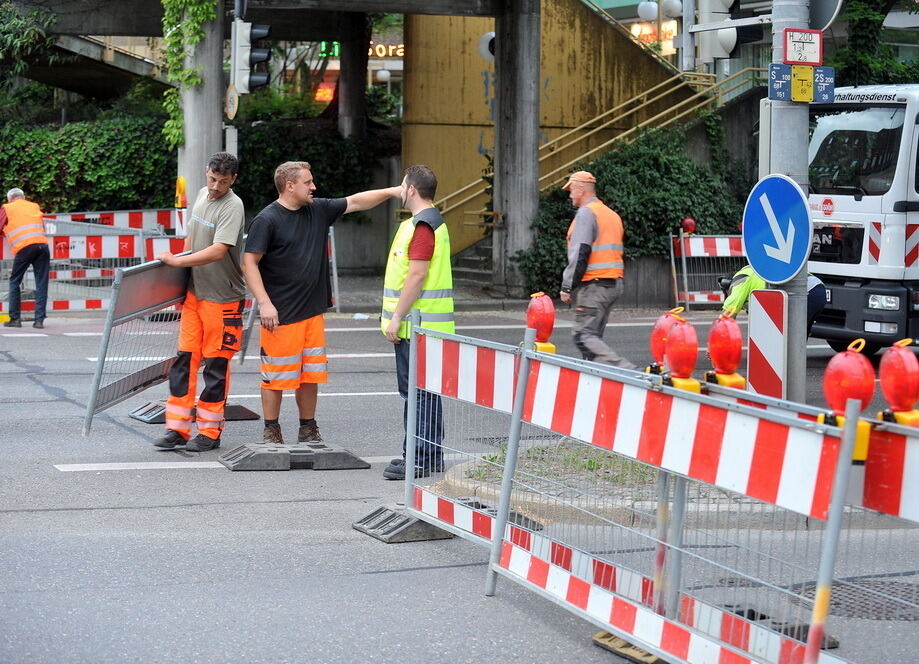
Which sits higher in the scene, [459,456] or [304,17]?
[304,17]

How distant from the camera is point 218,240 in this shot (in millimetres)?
8477

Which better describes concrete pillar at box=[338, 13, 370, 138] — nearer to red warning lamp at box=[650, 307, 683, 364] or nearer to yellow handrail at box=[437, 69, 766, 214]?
yellow handrail at box=[437, 69, 766, 214]

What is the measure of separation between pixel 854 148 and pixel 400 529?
337 inches

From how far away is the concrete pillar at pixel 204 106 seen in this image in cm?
1842

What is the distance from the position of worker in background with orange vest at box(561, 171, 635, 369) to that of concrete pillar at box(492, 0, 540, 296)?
934 cm

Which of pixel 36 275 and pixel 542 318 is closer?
pixel 542 318

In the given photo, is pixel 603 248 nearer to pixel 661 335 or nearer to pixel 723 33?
pixel 723 33

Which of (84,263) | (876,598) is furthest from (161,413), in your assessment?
(84,263)

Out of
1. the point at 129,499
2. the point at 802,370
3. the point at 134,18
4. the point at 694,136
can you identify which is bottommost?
the point at 129,499

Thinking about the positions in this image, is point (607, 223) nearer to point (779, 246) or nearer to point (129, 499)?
point (779, 246)

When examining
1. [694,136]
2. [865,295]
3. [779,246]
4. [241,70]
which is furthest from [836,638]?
[694,136]

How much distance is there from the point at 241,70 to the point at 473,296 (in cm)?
592

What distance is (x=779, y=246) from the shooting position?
7641 mm

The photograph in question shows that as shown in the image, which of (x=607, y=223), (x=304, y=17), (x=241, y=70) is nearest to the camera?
(x=607, y=223)
